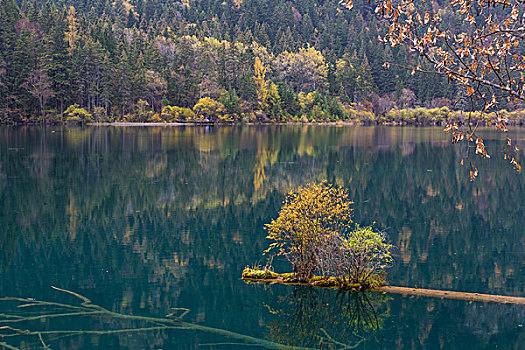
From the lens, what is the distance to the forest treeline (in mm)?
110000

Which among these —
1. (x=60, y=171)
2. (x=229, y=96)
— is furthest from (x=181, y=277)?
(x=229, y=96)

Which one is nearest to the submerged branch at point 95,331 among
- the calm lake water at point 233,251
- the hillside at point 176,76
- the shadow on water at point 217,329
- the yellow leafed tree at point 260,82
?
the shadow on water at point 217,329

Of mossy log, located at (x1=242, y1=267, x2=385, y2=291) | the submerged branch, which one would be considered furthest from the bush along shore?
the submerged branch

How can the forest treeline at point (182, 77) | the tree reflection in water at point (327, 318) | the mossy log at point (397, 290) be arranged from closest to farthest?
the tree reflection in water at point (327, 318) → the mossy log at point (397, 290) → the forest treeline at point (182, 77)

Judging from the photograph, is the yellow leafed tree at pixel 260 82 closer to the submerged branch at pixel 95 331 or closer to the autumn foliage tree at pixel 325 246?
the autumn foliage tree at pixel 325 246

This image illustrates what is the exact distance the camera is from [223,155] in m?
52.6

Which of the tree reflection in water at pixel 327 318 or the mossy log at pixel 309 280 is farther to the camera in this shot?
the mossy log at pixel 309 280

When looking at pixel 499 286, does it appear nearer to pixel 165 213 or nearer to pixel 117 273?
pixel 117 273

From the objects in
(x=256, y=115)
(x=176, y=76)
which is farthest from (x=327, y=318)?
(x=256, y=115)

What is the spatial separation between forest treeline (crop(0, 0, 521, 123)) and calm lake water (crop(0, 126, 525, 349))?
2809 inches

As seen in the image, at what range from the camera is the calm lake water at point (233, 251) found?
42.7 feet

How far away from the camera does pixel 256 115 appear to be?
138 meters

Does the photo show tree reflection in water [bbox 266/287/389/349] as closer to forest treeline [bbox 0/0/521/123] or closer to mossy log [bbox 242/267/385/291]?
mossy log [bbox 242/267/385/291]

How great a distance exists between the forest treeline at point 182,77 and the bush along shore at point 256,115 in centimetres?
28
